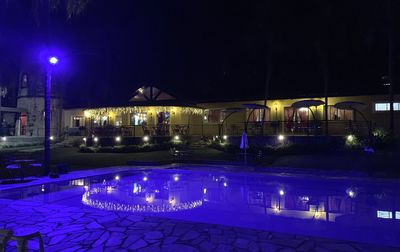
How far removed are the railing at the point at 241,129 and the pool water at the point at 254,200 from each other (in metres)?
9.66

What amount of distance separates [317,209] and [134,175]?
8.23 meters

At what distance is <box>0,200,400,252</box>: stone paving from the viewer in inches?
197

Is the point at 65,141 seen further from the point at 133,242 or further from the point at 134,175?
the point at 133,242

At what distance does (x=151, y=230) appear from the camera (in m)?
5.88

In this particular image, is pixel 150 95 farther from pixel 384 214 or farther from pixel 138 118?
pixel 384 214

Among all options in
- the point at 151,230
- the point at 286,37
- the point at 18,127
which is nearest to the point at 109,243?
the point at 151,230

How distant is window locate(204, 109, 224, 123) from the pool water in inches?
525

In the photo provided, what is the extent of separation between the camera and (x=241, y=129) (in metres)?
25.7

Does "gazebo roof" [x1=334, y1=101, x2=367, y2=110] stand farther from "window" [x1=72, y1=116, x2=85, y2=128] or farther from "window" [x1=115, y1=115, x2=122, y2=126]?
"window" [x1=72, y1=116, x2=85, y2=128]

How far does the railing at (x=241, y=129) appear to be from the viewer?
21.7 m

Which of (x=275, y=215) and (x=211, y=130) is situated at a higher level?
(x=211, y=130)

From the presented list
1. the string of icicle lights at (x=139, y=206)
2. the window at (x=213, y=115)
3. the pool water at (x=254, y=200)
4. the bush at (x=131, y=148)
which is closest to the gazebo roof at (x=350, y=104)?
the pool water at (x=254, y=200)

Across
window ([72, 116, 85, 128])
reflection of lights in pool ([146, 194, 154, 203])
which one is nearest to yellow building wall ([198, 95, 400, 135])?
window ([72, 116, 85, 128])

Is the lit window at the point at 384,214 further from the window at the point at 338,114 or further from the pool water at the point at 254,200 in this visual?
the window at the point at 338,114
